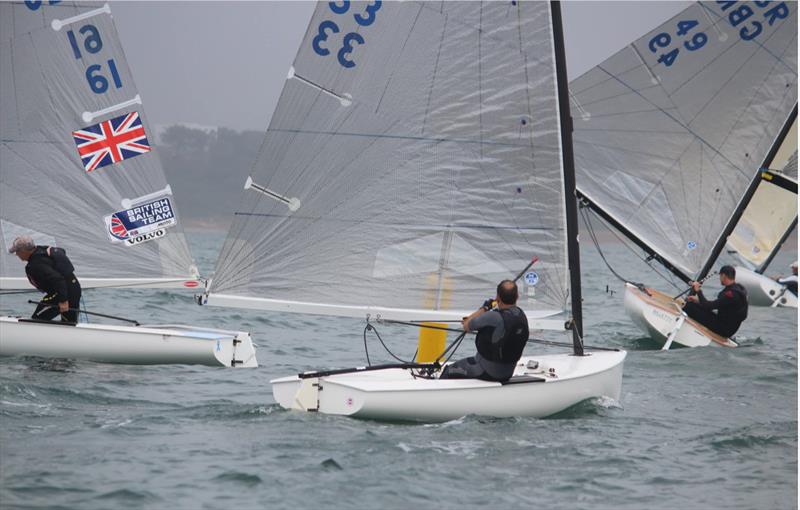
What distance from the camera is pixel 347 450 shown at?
26.2 feet

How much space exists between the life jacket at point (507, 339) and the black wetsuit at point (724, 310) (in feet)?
22.9

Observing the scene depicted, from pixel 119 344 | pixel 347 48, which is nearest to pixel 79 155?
pixel 119 344

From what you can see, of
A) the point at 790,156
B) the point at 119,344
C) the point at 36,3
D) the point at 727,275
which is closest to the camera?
the point at 119,344

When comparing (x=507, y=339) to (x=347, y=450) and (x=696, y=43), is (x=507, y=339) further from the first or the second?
(x=696, y=43)

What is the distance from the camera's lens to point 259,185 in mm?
9742

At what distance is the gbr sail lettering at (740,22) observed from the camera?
674 inches

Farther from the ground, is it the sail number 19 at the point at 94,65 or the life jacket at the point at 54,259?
the sail number 19 at the point at 94,65

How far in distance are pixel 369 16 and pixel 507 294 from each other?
2809 mm

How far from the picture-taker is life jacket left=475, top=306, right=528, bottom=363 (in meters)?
8.83

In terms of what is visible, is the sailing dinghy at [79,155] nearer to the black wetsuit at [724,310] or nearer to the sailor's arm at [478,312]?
the sailor's arm at [478,312]

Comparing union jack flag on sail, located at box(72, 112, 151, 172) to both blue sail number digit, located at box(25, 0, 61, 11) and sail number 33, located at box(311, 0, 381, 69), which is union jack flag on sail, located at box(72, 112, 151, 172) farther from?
sail number 33, located at box(311, 0, 381, 69)

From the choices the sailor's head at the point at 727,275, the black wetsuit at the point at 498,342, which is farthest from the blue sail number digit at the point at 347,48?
the sailor's head at the point at 727,275

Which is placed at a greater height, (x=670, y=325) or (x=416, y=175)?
(x=416, y=175)

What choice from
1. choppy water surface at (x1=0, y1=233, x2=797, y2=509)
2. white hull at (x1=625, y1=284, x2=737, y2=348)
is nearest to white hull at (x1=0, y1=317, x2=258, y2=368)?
choppy water surface at (x1=0, y1=233, x2=797, y2=509)
